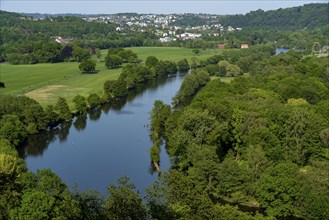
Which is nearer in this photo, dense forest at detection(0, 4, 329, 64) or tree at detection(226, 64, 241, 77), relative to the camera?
tree at detection(226, 64, 241, 77)

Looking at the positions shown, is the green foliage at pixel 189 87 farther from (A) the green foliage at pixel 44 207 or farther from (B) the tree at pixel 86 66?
(A) the green foliage at pixel 44 207

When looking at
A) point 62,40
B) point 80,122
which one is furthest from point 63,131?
point 62,40

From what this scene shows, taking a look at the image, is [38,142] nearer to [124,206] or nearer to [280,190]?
[280,190]

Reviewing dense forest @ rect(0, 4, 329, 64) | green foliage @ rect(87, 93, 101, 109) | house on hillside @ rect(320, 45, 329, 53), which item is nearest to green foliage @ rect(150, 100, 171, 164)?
green foliage @ rect(87, 93, 101, 109)

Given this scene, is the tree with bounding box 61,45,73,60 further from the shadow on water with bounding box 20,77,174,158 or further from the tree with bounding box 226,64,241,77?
the tree with bounding box 226,64,241,77

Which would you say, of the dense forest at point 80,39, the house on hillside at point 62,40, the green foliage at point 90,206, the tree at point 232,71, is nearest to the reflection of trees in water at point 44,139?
the green foliage at point 90,206

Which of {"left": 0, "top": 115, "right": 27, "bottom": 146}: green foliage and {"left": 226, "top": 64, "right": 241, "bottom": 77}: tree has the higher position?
{"left": 0, "top": 115, "right": 27, "bottom": 146}: green foliage

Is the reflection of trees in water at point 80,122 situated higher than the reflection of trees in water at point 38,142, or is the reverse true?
the reflection of trees in water at point 38,142

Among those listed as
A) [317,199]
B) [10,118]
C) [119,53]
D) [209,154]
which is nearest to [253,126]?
[209,154]
